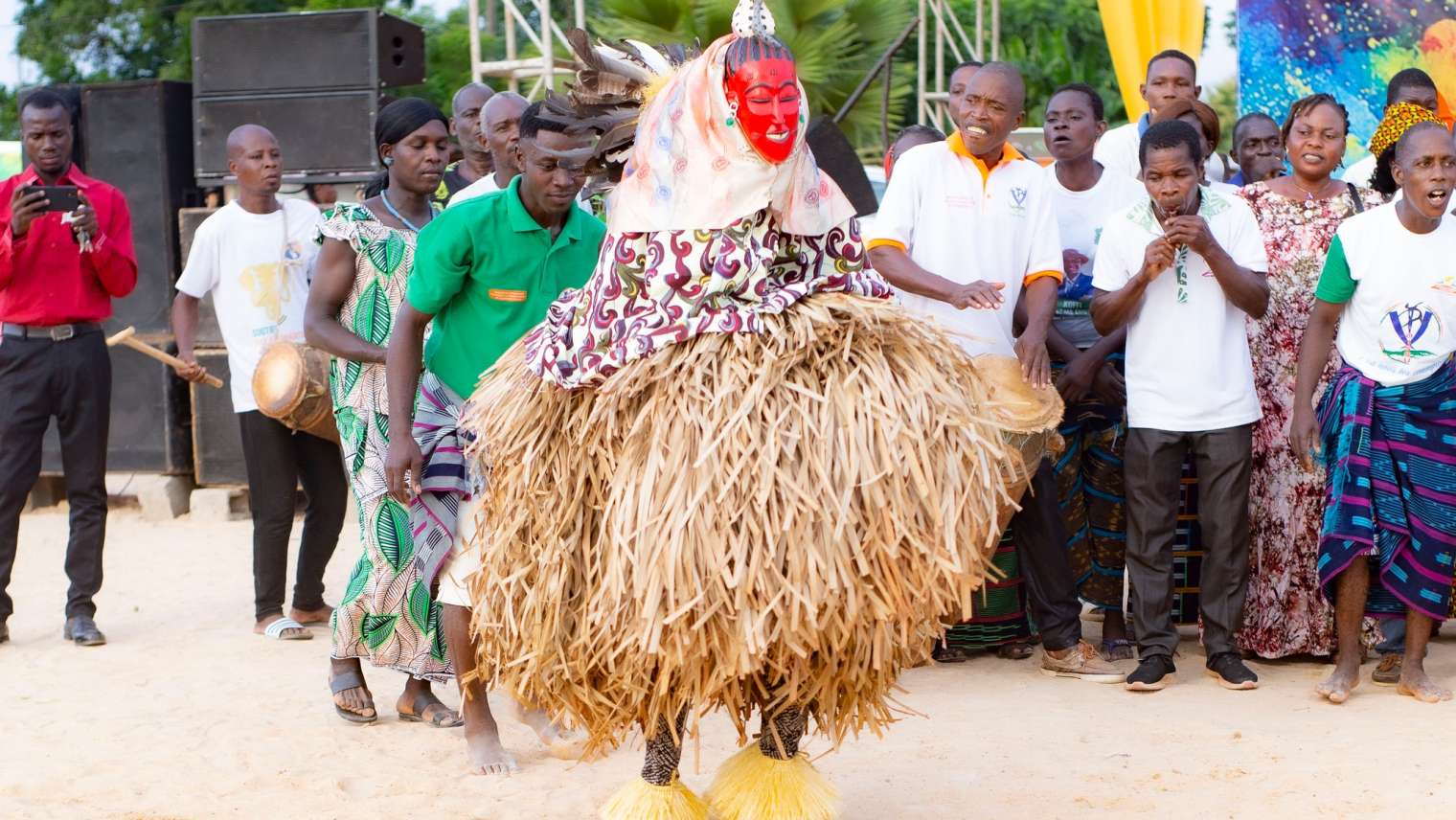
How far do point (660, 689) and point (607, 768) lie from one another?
1311 millimetres

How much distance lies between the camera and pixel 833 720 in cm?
368

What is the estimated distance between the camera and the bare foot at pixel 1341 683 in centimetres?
527

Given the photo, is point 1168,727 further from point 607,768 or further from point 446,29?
point 446,29

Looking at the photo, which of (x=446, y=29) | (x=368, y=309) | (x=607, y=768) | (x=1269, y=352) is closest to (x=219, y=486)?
(x=368, y=309)

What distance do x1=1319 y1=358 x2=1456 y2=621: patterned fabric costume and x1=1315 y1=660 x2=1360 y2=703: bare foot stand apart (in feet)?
0.95

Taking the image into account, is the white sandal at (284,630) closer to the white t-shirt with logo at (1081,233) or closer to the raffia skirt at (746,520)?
the raffia skirt at (746,520)

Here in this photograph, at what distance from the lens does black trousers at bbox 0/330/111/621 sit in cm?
661

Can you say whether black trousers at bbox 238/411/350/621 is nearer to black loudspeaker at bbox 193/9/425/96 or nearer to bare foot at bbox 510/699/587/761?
bare foot at bbox 510/699/587/761

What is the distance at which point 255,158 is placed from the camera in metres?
7.02

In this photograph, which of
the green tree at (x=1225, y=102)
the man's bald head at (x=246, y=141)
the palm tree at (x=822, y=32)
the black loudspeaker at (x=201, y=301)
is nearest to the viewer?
the man's bald head at (x=246, y=141)

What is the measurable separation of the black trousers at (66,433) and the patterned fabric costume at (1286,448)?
15.6 feet

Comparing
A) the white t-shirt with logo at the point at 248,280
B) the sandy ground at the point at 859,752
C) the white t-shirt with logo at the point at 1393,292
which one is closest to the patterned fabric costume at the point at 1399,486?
the white t-shirt with logo at the point at 1393,292

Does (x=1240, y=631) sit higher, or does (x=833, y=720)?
(x=833, y=720)

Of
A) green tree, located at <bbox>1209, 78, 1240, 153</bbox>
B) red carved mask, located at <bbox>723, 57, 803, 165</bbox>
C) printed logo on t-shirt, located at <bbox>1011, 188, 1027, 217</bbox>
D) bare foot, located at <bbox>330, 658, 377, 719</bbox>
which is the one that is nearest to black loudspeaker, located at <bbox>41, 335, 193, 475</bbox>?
bare foot, located at <bbox>330, 658, 377, 719</bbox>
